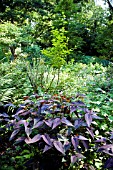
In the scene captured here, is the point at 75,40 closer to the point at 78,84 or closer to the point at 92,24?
the point at 92,24

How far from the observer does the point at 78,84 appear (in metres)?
3.47

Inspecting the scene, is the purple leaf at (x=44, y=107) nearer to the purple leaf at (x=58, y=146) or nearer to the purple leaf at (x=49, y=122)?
the purple leaf at (x=49, y=122)

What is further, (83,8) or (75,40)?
(83,8)

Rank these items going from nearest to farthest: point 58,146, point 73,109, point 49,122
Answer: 1. point 58,146
2. point 49,122
3. point 73,109

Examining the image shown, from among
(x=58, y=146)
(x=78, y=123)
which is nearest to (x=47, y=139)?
(x=58, y=146)

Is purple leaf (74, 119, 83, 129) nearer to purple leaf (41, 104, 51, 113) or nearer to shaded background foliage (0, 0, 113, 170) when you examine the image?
shaded background foliage (0, 0, 113, 170)

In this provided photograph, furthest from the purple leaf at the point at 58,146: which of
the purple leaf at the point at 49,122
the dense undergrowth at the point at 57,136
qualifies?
the purple leaf at the point at 49,122

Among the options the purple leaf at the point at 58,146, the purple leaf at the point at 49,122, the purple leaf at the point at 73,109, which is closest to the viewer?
the purple leaf at the point at 58,146

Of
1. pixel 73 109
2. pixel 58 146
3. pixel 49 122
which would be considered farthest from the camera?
pixel 73 109

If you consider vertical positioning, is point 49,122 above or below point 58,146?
above

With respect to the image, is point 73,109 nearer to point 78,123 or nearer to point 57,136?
point 78,123

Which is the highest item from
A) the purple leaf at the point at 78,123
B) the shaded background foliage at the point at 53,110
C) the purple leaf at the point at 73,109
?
the purple leaf at the point at 73,109

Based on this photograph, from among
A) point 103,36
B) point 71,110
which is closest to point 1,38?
point 103,36

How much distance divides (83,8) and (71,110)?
12.1 m
